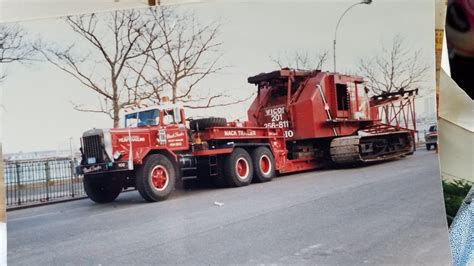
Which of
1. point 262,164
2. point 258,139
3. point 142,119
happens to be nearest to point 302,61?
point 258,139

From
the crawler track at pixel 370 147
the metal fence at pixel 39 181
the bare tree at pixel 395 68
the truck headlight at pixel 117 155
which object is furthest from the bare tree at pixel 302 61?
the metal fence at pixel 39 181

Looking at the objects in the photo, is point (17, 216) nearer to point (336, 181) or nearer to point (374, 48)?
point (336, 181)

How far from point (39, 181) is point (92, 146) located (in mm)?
351

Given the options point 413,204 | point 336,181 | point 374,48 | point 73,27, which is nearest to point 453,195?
point 413,204

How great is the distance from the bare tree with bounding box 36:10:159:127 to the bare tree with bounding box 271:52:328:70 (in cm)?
62

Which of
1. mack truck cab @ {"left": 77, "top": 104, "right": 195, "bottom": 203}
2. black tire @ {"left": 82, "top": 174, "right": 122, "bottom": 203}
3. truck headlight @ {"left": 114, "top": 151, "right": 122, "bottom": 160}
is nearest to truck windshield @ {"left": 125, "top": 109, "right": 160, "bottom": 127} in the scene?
→ mack truck cab @ {"left": 77, "top": 104, "right": 195, "bottom": 203}

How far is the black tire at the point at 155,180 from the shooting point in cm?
182

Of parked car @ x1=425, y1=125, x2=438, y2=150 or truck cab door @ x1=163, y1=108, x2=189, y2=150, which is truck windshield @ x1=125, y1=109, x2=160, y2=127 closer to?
truck cab door @ x1=163, y1=108, x2=189, y2=150

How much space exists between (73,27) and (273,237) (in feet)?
4.57

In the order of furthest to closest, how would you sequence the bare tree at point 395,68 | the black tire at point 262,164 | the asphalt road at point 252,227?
the black tire at point 262,164 < the bare tree at point 395,68 < the asphalt road at point 252,227

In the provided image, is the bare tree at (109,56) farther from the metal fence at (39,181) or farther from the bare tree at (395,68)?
the bare tree at (395,68)

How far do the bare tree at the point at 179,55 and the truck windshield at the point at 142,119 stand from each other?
0.09 meters

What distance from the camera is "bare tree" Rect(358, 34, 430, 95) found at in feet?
6.15

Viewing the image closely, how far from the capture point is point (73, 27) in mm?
1837
